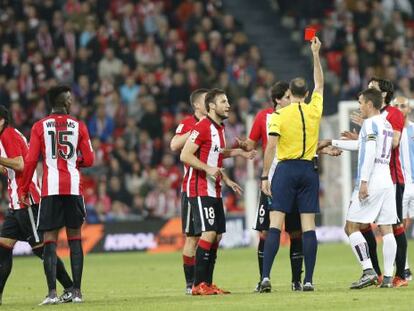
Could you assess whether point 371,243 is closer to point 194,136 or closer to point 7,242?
point 194,136

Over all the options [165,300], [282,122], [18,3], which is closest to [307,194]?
[282,122]

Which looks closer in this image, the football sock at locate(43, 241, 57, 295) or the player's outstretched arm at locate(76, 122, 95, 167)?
the football sock at locate(43, 241, 57, 295)

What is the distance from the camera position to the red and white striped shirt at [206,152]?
14547mm

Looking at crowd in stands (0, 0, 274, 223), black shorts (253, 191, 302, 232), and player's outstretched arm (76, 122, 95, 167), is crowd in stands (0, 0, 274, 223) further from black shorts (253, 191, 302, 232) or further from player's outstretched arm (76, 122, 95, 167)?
player's outstretched arm (76, 122, 95, 167)

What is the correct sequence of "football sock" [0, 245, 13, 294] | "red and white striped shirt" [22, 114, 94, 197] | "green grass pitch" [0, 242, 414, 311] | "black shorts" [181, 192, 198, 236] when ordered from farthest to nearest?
"black shorts" [181, 192, 198, 236] < "football sock" [0, 245, 13, 294] < "red and white striped shirt" [22, 114, 94, 197] < "green grass pitch" [0, 242, 414, 311]

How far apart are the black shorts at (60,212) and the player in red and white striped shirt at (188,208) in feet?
4.69

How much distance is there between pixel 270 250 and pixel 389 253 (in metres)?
1.34

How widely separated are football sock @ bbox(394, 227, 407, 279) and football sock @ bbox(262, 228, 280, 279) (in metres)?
1.56

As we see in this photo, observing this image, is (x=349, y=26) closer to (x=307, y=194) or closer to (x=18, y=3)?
(x=18, y=3)

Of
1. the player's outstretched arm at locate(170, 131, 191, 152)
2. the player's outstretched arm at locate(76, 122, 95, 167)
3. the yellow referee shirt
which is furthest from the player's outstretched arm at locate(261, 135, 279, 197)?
the player's outstretched arm at locate(76, 122, 95, 167)

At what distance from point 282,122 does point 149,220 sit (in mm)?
12977

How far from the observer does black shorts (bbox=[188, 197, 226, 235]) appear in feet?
47.5

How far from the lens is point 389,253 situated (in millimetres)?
14336

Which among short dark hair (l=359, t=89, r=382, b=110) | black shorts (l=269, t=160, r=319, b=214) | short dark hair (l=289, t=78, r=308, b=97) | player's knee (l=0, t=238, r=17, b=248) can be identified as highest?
short dark hair (l=289, t=78, r=308, b=97)
